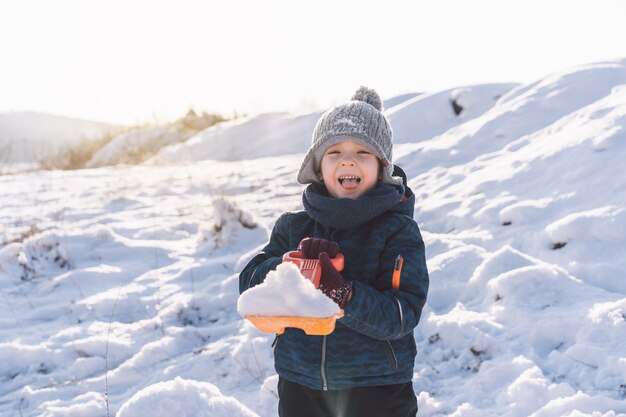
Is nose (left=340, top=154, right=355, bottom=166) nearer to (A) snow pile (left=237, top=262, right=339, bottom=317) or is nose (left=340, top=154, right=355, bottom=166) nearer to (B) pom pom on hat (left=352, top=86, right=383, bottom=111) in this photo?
(B) pom pom on hat (left=352, top=86, right=383, bottom=111)

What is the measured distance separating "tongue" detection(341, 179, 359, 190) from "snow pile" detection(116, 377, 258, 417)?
112cm

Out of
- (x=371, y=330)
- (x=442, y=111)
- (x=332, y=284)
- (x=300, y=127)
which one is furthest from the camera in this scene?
(x=300, y=127)

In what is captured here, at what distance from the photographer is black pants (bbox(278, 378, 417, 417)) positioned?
1634 millimetres

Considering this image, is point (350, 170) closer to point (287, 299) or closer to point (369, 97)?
point (369, 97)

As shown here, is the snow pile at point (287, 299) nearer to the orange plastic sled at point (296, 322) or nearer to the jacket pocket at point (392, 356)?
the orange plastic sled at point (296, 322)

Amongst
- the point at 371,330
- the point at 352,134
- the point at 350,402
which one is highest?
the point at 352,134

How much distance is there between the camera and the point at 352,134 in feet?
5.92

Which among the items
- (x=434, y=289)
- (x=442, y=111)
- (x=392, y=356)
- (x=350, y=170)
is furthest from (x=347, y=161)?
(x=442, y=111)

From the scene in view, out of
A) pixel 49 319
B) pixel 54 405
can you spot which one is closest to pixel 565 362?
pixel 54 405

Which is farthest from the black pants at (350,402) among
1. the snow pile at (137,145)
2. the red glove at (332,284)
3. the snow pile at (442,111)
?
the snow pile at (137,145)

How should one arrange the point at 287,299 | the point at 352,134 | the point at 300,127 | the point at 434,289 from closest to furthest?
1. the point at 287,299
2. the point at 352,134
3. the point at 434,289
4. the point at 300,127

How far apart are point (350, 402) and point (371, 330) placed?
308 millimetres

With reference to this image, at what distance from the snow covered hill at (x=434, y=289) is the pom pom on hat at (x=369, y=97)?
143 cm

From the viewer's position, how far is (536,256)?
345 cm
